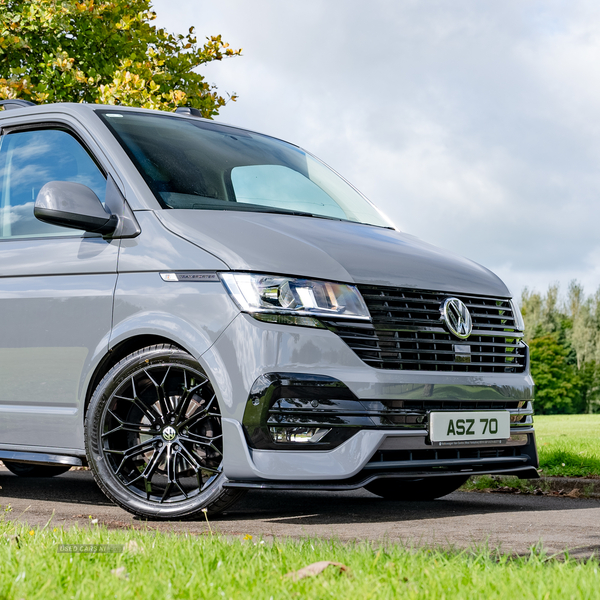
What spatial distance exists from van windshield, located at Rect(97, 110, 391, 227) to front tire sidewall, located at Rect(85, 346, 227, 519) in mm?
850

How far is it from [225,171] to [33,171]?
119 centimetres

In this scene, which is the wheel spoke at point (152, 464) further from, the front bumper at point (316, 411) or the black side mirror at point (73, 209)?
the black side mirror at point (73, 209)

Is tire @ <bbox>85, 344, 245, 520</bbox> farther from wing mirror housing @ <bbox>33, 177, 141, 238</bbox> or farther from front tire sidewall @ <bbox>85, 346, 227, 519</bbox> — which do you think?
wing mirror housing @ <bbox>33, 177, 141, 238</bbox>

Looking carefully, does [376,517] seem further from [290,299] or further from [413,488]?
[290,299]

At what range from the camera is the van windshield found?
507cm

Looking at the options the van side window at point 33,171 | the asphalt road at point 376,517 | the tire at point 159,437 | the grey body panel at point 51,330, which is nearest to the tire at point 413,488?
the asphalt road at point 376,517

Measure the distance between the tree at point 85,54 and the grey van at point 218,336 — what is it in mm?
5478

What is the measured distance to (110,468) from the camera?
4.71m

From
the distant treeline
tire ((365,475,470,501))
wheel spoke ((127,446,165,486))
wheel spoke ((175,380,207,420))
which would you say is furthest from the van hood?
the distant treeline

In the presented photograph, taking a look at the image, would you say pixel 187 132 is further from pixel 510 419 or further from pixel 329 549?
pixel 329 549

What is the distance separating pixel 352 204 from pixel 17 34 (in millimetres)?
7193

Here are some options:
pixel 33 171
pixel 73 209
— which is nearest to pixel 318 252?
pixel 73 209

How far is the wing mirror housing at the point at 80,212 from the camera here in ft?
15.4

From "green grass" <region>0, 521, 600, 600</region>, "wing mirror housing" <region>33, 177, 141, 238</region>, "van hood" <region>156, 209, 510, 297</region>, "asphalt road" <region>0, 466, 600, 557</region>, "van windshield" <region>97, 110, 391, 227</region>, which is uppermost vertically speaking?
"van windshield" <region>97, 110, 391, 227</region>
